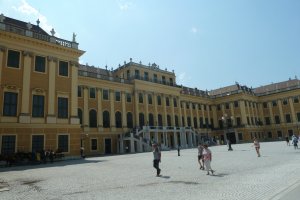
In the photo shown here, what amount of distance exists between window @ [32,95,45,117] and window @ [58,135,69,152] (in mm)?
3184

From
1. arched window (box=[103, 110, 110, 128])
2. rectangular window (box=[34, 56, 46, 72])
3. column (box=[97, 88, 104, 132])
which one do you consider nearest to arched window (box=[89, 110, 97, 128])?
column (box=[97, 88, 104, 132])

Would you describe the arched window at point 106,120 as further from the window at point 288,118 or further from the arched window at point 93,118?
the window at point 288,118

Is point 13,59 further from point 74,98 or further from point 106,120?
point 106,120

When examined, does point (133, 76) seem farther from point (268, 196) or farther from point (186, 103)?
point (268, 196)

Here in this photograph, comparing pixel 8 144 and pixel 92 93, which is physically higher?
pixel 92 93

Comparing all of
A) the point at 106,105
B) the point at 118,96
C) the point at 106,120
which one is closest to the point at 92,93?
the point at 106,105

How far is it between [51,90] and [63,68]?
3.22 metres

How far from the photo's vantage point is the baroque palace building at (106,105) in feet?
87.8

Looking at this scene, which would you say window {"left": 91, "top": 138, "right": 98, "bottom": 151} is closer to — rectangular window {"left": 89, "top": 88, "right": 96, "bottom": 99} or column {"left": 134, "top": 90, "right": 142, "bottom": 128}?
rectangular window {"left": 89, "top": 88, "right": 96, "bottom": 99}

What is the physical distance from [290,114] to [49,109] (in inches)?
2414

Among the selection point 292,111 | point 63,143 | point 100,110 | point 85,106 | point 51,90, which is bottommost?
point 63,143

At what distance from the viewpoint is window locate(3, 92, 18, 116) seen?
1013 inches

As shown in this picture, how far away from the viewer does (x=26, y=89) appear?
27188mm

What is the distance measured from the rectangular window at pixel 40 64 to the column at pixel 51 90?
2.04 ft
